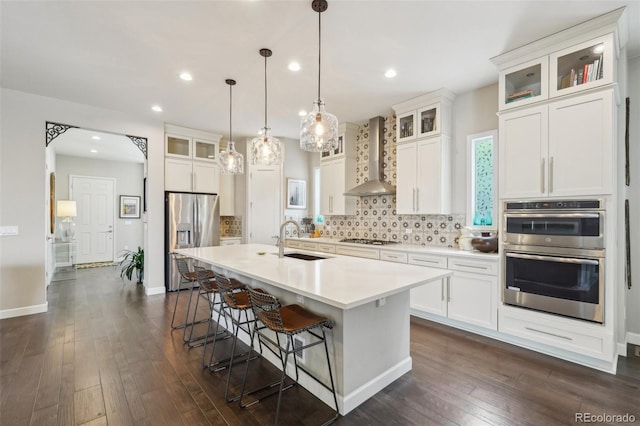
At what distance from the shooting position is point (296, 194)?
6.05 meters

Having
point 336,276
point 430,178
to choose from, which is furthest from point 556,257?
point 336,276

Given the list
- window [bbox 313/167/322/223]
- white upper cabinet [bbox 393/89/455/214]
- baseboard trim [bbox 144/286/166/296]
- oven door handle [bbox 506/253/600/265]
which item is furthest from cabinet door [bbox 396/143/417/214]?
baseboard trim [bbox 144/286/166/296]

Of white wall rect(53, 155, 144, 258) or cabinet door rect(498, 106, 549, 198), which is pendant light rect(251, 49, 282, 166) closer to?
cabinet door rect(498, 106, 549, 198)

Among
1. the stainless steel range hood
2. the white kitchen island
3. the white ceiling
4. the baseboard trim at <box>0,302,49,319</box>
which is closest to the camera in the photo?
the white kitchen island

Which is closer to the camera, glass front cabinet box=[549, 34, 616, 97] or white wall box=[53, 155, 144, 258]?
glass front cabinet box=[549, 34, 616, 97]

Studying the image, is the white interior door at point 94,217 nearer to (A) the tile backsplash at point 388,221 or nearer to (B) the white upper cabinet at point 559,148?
(A) the tile backsplash at point 388,221

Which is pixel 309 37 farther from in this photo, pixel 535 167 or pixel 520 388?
pixel 520 388

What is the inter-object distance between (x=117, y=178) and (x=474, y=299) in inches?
336

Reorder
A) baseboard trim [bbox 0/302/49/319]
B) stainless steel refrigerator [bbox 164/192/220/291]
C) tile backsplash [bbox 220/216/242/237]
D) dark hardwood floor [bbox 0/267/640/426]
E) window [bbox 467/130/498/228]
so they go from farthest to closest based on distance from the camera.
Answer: tile backsplash [bbox 220/216/242/237] → stainless steel refrigerator [bbox 164/192/220/291] → baseboard trim [bbox 0/302/49/319] → window [bbox 467/130/498/228] → dark hardwood floor [bbox 0/267/640/426]

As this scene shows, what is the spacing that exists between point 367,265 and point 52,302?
4.77 metres

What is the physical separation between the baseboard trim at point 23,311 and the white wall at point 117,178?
13.5 feet

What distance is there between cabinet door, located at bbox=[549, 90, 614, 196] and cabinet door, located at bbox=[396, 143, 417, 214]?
158cm

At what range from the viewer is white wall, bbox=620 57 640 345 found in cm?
277

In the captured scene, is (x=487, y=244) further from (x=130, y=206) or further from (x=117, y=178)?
(x=117, y=178)
